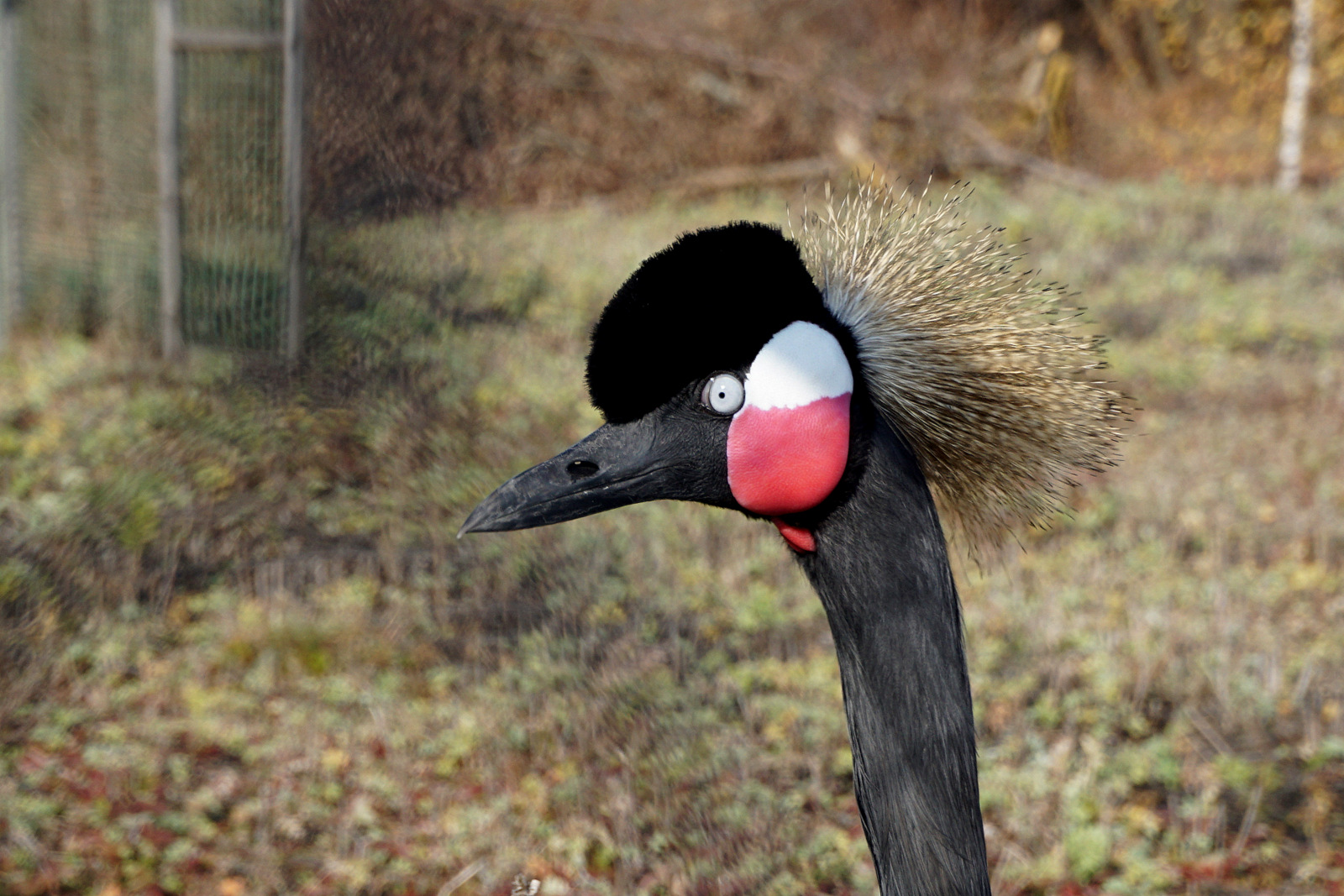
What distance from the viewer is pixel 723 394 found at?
1406mm

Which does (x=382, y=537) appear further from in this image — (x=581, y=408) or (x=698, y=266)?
(x=698, y=266)

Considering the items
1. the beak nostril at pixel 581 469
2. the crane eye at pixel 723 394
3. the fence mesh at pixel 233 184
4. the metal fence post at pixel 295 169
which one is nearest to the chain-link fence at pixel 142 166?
the fence mesh at pixel 233 184

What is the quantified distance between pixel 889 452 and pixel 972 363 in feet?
0.49

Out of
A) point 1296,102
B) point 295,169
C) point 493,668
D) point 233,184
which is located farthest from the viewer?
point 1296,102

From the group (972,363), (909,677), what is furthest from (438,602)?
(972,363)

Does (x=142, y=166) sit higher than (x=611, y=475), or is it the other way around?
(x=142, y=166)

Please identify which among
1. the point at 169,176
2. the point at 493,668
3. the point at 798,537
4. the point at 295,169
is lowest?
the point at 493,668

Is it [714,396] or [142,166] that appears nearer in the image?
[714,396]

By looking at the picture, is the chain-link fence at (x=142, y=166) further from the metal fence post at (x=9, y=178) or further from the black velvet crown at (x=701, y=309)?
the black velvet crown at (x=701, y=309)

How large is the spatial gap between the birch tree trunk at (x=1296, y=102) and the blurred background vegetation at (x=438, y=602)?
7357mm

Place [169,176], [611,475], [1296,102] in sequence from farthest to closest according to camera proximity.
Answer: [1296,102] < [169,176] < [611,475]

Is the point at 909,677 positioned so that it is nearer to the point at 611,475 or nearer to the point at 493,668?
the point at 611,475

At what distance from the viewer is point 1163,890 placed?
2.54 metres

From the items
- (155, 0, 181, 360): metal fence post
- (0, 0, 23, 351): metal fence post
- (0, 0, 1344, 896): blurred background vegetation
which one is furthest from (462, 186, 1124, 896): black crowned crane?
(0, 0, 23, 351): metal fence post
